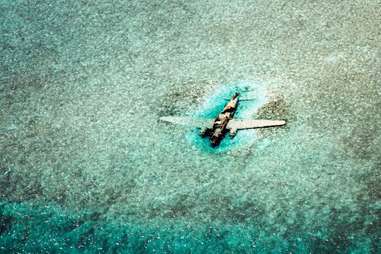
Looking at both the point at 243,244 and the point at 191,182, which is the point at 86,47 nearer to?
the point at 191,182

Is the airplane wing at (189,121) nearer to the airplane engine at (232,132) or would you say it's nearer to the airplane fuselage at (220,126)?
the airplane fuselage at (220,126)

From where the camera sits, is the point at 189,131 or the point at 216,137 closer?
the point at 216,137

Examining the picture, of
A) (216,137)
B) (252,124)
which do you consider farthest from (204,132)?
(252,124)

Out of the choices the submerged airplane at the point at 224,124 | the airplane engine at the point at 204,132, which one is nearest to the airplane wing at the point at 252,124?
the submerged airplane at the point at 224,124

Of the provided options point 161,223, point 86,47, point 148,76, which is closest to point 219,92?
point 148,76

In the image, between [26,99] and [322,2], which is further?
[322,2]

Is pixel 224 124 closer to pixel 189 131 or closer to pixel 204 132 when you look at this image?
pixel 204 132

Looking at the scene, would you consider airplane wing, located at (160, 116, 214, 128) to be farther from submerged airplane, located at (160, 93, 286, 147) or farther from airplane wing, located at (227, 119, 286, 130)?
airplane wing, located at (227, 119, 286, 130)
